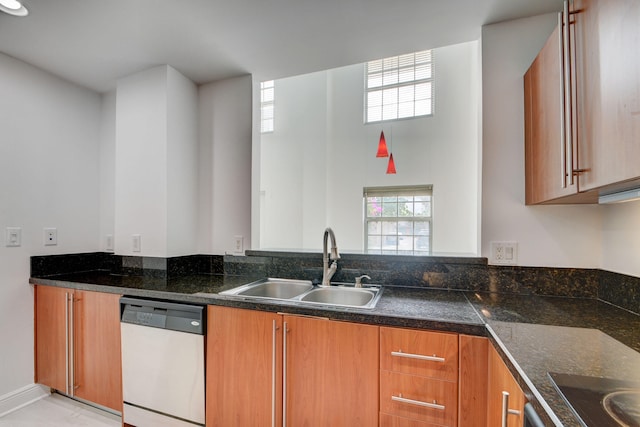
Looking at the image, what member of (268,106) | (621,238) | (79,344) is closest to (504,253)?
(621,238)

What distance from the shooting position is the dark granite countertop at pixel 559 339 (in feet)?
2.28

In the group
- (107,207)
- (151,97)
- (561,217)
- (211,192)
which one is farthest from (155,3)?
(561,217)

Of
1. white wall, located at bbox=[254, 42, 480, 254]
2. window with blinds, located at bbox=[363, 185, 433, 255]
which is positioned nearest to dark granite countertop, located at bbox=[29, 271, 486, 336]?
white wall, located at bbox=[254, 42, 480, 254]

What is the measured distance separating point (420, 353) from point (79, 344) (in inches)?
81.1

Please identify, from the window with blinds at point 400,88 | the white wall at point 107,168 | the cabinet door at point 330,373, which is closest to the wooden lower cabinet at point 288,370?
the cabinet door at point 330,373

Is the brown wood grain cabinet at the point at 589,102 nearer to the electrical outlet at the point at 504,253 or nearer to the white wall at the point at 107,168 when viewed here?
the electrical outlet at the point at 504,253

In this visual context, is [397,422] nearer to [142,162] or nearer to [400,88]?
[142,162]

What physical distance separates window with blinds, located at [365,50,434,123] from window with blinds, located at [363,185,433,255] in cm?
122

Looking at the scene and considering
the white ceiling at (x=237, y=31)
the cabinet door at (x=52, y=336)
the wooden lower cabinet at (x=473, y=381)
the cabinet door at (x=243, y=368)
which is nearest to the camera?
the wooden lower cabinet at (x=473, y=381)

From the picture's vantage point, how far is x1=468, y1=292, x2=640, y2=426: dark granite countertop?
70 cm

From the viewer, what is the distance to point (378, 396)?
1169mm

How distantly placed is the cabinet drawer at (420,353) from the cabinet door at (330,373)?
0.17 ft

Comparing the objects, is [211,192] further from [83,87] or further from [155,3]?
[83,87]

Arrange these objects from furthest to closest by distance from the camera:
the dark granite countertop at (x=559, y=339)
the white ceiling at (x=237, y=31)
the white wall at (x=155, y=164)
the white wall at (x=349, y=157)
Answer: the white wall at (x=349, y=157) → the white wall at (x=155, y=164) → the white ceiling at (x=237, y=31) → the dark granite countertop at (x=559, y=339)
